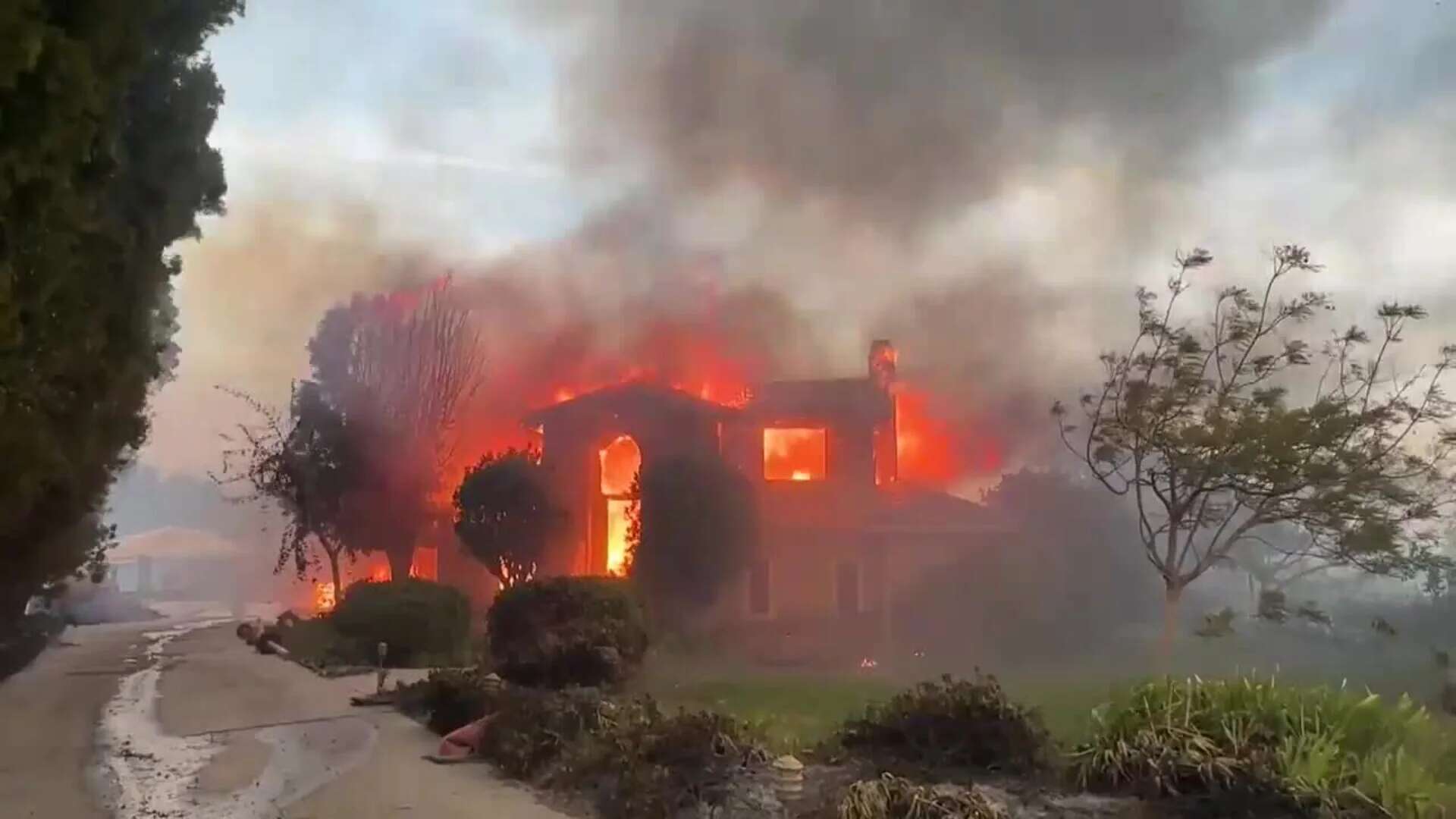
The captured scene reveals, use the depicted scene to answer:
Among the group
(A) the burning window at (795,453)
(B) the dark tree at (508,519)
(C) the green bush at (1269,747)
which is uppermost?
(A) the burning window at (795,453)

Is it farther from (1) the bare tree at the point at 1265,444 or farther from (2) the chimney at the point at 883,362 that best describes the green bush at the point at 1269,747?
(2) the chimney at the point at 883,362

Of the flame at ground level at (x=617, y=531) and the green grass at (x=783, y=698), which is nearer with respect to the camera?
the green grass at (x=783, y=698)

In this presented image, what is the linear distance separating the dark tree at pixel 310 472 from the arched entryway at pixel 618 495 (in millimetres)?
6382

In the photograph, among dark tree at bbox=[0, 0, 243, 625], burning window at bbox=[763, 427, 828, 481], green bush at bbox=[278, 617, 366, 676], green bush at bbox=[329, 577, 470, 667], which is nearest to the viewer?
dark tree at bbox=[0, 0, 243, 625]

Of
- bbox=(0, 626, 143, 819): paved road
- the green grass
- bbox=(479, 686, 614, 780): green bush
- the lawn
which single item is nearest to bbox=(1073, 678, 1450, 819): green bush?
the lawn

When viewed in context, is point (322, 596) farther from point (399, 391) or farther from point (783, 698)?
point (783, 698)

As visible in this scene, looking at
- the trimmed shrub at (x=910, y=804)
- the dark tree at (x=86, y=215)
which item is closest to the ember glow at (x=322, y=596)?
the dark tree at (x=86, y=215)

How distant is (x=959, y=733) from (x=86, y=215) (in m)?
6.24

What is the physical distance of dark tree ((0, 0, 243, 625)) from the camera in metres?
6.17

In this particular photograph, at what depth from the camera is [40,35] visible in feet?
18.5

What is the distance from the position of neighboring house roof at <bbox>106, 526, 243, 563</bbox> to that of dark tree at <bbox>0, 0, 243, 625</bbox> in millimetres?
26387

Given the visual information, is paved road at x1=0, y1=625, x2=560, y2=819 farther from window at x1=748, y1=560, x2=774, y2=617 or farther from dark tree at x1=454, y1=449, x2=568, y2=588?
window at x1=748, y1=560, x2=774, y2=617

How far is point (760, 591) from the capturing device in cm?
1973

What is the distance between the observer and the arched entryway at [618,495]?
67.4 ft
